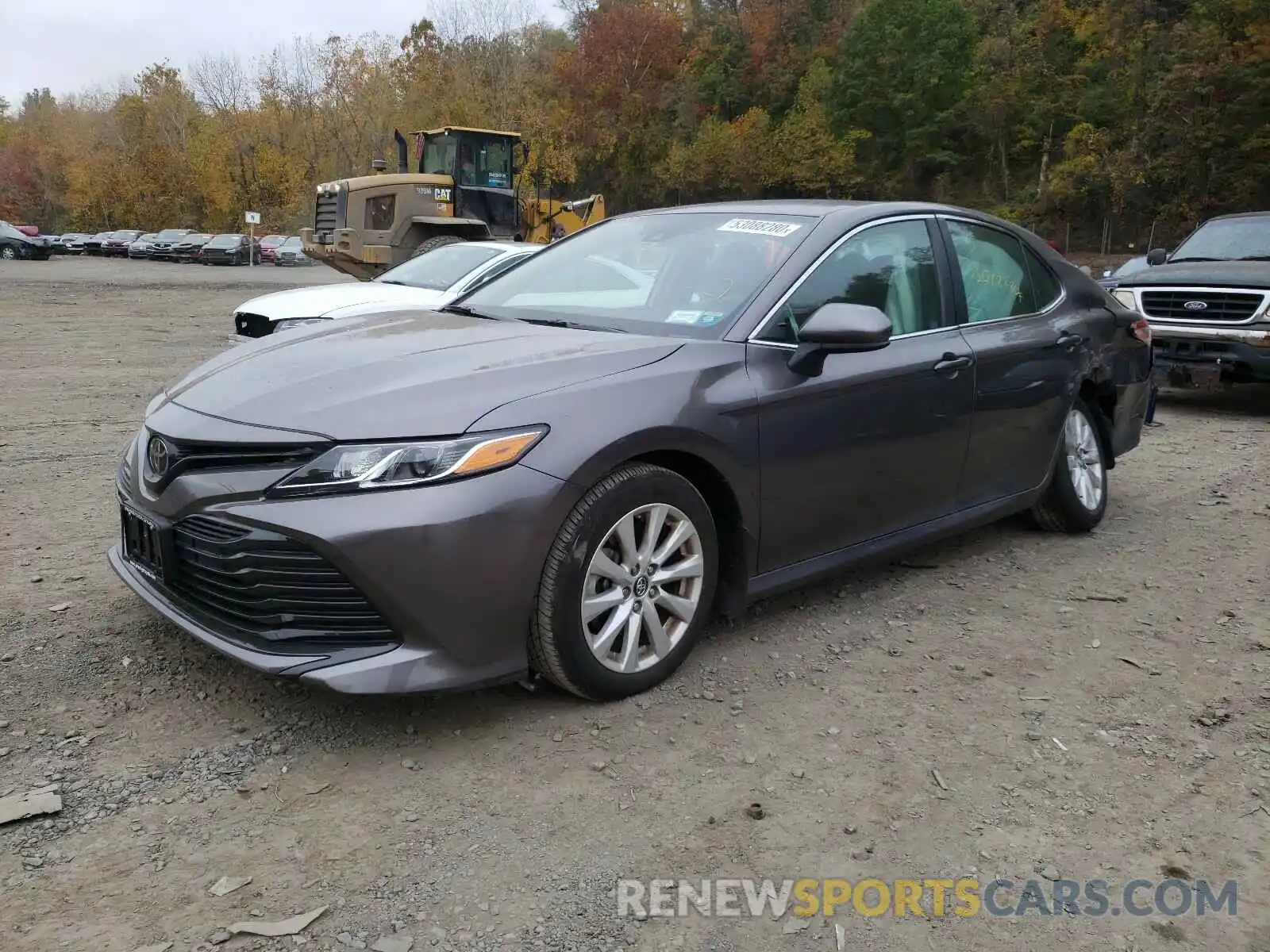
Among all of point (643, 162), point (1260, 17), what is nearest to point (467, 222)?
point (1260, 17)

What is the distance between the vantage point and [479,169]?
778 inches

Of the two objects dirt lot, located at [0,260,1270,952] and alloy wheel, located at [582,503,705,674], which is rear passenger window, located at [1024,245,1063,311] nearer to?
dirt lot, located at [0,260,1270,952]

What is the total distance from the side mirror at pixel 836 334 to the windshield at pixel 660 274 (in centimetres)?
28

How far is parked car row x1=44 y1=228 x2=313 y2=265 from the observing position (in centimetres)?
4497

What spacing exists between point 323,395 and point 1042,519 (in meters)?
3.67

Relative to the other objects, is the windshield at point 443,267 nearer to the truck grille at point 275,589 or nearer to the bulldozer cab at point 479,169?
the truck grille at point 275,589

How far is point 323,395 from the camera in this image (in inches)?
123

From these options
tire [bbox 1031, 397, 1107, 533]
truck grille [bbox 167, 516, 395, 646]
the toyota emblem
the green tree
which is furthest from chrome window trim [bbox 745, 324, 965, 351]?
the green tree

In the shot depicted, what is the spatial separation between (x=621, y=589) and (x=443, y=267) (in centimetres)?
756

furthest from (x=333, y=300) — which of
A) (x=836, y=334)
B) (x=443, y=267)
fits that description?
(x=836, y=334)

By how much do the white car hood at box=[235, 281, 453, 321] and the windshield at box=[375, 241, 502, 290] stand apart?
1.05ft

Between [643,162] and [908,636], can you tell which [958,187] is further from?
[908,636]

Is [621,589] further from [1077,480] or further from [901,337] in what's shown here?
[1077,480]

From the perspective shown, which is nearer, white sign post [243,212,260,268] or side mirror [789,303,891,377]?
side mirror [789,303,891,377]
